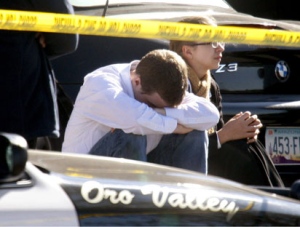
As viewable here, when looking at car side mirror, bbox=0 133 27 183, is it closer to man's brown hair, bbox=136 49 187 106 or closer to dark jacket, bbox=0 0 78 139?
dark jacket, bbox=0 0 78 139

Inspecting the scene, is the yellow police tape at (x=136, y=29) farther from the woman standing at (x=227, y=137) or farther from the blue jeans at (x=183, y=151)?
the blue jeans at (x=183, y=151)

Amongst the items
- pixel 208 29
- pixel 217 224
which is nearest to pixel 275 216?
pixel 217 224

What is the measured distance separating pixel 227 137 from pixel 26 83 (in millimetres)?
1540

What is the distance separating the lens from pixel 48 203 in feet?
7.99

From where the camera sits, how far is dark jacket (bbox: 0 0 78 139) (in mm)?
4516

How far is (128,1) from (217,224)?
407 centimetres

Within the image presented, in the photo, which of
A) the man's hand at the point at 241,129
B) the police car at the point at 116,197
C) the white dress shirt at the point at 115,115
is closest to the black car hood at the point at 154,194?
the police car at the point at 116,197

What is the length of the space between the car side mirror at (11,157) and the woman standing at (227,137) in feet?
10.9

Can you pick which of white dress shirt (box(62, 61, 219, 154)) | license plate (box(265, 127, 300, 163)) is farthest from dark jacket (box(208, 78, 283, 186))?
white dress shirt (box(62, 61, 219, 154))

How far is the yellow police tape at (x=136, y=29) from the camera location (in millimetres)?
4535

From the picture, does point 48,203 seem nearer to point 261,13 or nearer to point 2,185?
point 2,185

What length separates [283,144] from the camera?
6277 millimetres

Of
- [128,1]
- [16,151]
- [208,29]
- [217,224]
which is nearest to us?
[16,151]

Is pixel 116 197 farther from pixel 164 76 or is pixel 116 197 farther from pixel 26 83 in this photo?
pixel 164 76
